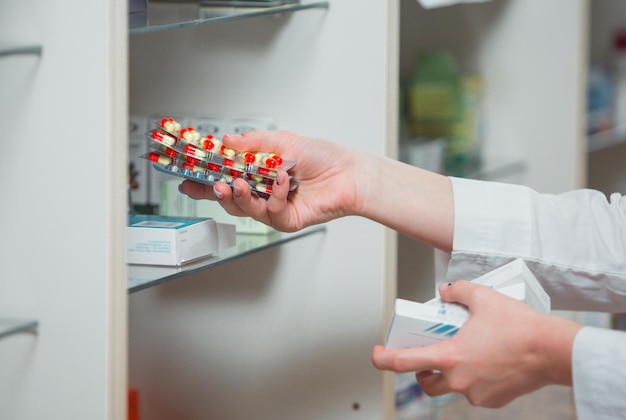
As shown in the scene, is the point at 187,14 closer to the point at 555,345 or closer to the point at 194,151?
the point at 194,151

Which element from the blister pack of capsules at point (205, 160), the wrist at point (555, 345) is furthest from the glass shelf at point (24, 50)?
the wrist at point (555, 345)

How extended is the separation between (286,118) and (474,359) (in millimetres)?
475

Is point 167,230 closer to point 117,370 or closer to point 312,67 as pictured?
point 117,370

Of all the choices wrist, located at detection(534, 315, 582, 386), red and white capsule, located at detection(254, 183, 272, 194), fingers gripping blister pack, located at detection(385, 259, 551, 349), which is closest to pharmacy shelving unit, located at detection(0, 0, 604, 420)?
red and white capsule, located at detection(254, 183, 272, 194)

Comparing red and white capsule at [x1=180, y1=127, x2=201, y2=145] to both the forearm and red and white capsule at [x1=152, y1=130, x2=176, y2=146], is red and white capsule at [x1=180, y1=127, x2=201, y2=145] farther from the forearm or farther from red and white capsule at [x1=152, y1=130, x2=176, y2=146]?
the forearm

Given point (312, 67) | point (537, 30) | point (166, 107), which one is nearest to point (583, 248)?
point (312, 67)

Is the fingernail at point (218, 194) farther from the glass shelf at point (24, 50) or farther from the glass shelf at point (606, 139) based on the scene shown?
the glass shelf at point (606, 139)

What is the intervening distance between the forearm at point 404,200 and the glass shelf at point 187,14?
0.71ft

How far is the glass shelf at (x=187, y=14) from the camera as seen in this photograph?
92cm

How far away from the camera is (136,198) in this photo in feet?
4.15

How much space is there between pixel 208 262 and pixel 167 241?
7 centimetres

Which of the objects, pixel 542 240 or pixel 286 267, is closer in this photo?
pixel 542 240

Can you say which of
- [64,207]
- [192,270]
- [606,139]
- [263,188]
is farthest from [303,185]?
[606,139]

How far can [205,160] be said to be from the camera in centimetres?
97
